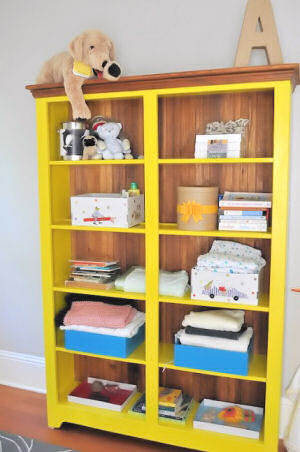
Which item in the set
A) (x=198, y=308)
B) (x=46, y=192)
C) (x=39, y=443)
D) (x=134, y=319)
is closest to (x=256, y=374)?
(x=198, y=308)

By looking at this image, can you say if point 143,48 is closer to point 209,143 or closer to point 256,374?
point 209,143

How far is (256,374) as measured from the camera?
1.87 metres

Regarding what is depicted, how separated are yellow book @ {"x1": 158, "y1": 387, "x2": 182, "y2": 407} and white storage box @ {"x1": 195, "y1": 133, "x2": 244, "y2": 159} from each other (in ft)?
3.75

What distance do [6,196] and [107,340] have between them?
1077 mm

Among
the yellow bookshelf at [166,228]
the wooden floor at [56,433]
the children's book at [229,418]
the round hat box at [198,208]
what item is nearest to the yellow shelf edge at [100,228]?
the yellow bookshelf at [166,228]

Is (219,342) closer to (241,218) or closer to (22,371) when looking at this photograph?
(241,218)

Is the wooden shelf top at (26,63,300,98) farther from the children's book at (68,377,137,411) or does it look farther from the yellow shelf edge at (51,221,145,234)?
the children's book at (68,377,137,411)

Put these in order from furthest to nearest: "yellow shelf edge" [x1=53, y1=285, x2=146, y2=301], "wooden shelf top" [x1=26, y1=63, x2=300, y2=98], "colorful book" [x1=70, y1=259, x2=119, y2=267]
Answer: "colorful book" [x1=70, y1=259, x2=119, y2=267]
"yellow shelf edge" [x1=53, y1=285, x2=146, y2=301]
"wooden shelf top" [x1=26, y1=63, x2=300, y2=98]

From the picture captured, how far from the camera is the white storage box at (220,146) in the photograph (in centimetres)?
182

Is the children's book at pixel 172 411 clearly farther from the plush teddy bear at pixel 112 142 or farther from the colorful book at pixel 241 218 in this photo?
the plush teddy bear at pixel 112 142

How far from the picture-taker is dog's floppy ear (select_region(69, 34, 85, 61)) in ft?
6.54

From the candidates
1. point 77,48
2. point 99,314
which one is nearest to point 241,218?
point 99,314

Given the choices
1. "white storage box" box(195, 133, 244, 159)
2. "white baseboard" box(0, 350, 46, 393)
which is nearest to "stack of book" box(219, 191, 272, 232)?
"white storage box" box(195, 133, 244, 159)

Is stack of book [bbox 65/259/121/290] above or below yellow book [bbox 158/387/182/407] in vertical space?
above
